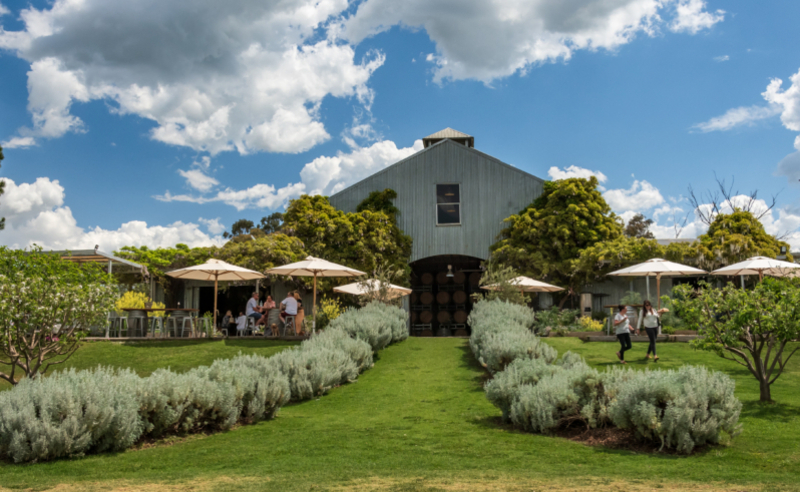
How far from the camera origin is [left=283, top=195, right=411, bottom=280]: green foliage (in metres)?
21.2

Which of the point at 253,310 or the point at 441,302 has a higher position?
the point at 441,302

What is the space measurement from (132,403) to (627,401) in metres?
4.88

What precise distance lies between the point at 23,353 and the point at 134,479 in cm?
467

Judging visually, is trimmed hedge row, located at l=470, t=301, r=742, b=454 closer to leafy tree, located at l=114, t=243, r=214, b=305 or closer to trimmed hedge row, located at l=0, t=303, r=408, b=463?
trimmed hedge row, located at l=0, t=303, r=408, b=463

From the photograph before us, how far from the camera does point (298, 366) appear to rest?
28.4 feet

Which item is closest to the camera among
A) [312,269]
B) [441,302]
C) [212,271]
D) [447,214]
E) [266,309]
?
[312,269]

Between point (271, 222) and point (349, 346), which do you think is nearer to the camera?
point (349, 346)

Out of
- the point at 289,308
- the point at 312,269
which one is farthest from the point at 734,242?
the point at 289,308

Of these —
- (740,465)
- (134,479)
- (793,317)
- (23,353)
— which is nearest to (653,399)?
(740,465)

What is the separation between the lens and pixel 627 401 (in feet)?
18.5

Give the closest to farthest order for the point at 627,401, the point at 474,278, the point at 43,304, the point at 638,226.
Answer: the point at 627,401, the point at 43,304, the point at 474,278, the point at 638,226

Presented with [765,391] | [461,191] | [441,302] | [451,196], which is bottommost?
[765,391]

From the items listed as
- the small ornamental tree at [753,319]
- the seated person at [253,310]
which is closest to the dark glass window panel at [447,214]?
the seated person at [253,310]

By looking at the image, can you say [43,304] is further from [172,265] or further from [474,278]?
[474,278]
